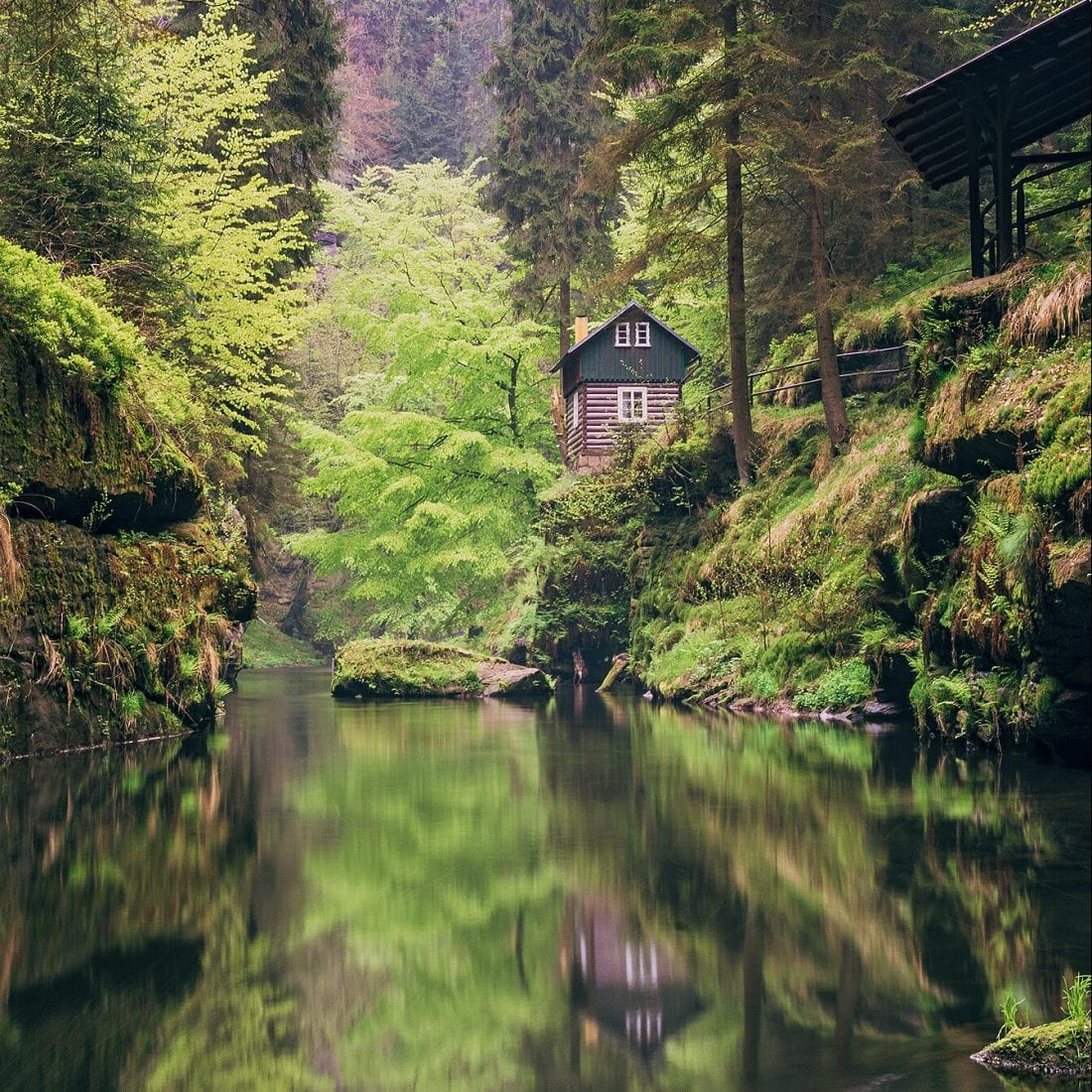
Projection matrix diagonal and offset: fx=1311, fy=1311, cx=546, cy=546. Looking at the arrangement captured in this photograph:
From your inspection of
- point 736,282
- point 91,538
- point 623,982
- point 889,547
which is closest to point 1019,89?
point 889,547

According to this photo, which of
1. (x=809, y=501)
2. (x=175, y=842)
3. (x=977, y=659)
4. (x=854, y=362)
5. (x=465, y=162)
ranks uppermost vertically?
(x=465, y=162)

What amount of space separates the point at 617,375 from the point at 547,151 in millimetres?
9192

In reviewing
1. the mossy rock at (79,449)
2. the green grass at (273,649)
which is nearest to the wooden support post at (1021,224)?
the mossy rock at (79,449)

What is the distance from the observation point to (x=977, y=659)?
15297mm

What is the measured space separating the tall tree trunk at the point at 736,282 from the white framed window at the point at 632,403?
13.1 m

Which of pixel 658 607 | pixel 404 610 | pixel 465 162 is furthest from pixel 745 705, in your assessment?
pixel 465 162

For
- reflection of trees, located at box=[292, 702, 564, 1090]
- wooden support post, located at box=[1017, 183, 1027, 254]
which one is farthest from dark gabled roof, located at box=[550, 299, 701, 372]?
reflection of trees, located at box=[292, 702, 564, 1090]

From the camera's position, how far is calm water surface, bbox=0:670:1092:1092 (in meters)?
5.16

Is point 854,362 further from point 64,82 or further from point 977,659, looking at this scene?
point 64,82

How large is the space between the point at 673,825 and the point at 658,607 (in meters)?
19.4

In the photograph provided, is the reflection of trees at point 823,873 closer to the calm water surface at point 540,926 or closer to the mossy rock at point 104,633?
the calm water surface at point 540,926

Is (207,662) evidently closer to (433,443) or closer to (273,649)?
(433,443)

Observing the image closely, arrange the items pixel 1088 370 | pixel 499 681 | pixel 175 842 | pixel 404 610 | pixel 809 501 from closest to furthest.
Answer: pixel 175 842
pixel 1088 370
pixel 809 501
pixel 499 681
pixel 404 610

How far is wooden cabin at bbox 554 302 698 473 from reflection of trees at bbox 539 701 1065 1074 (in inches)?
1082
